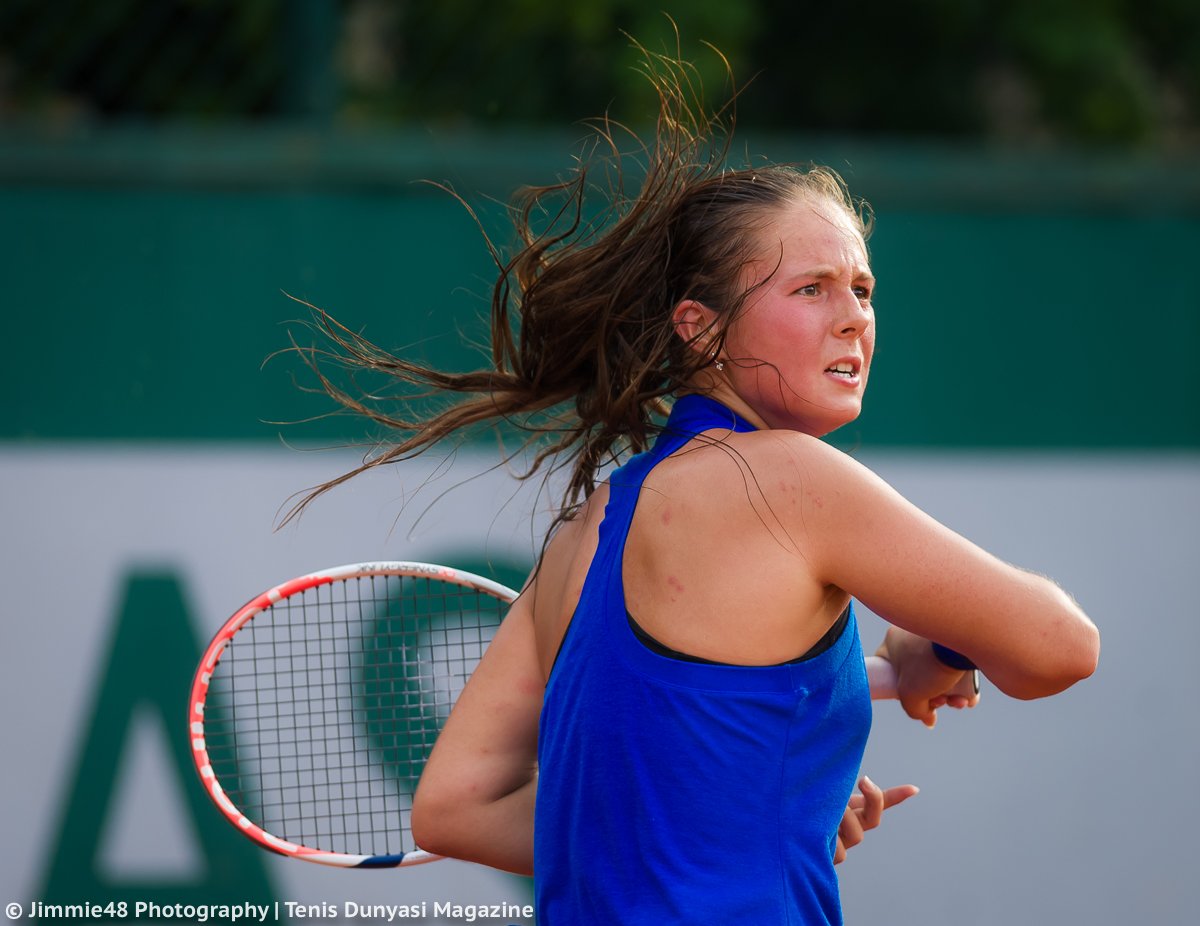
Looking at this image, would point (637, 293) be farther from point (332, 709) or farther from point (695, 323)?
point (332, 709)

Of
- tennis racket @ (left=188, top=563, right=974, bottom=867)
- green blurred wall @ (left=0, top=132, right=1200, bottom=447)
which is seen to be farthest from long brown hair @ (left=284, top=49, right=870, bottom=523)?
green blurred wall @ (left=0, top=132, right=1200, bottom=447)

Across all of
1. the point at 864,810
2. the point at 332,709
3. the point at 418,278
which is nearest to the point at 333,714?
the point at 332,709

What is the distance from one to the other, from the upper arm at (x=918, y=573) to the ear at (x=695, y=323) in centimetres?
20

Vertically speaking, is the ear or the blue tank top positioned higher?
the ear

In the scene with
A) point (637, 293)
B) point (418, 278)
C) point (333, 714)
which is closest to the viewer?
point (637, 293)

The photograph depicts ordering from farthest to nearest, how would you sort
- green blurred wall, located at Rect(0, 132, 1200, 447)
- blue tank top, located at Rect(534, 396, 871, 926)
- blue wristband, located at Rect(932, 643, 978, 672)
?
green blurred wall, located at Rect(0, 132, 1200, 447) → blue wristband, located at Rect(932, 643, 978, 672) → blue tank top, located at Rect(534, 396, 871, 926)

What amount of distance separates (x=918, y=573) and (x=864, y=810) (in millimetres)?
443

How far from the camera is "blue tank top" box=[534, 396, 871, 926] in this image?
1420mm

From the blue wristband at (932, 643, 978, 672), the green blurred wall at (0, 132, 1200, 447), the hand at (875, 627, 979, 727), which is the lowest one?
the hand at (875, 627, 979, 727)

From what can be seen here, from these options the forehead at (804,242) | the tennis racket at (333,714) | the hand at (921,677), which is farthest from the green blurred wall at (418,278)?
the forehead at (804,242)

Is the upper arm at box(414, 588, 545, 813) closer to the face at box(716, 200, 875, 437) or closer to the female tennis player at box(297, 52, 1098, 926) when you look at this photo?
the female tennis player at box(297, 52, 1098, 926)

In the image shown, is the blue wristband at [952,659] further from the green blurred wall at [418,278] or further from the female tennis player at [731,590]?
the green blurred wall at [418,278]

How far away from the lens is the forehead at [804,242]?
160cm

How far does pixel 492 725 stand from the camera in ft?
5.87
